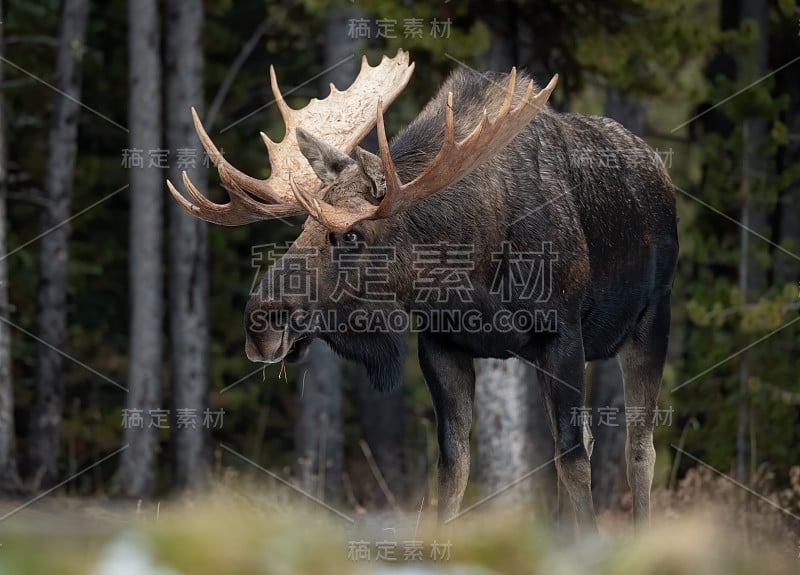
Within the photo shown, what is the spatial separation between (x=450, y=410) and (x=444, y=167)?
3.74ft

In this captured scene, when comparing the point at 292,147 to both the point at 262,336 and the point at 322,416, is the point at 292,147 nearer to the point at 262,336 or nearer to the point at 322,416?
the point at 262,336

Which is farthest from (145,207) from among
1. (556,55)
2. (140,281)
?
(556,55)

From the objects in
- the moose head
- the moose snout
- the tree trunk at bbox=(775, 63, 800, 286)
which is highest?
the tree trunk at bbox=(775, 63, 800, 286)

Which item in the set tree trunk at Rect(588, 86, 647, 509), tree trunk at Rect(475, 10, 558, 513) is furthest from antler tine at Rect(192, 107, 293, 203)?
tree trunk at Rect(588, 86, 647, 509)

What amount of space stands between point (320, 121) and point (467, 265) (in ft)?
3.90

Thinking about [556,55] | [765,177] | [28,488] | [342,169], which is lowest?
[28,488]

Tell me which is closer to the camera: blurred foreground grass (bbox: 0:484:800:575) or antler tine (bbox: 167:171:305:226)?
blurred foreground grass (bbox: 0:484:800:575)

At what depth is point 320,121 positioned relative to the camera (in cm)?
670

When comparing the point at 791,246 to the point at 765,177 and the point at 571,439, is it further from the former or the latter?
the point at 571,439

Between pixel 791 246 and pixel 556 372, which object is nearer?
pixel 556 372

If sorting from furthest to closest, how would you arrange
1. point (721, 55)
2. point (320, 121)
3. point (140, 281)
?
point (140, 281), point (721, 55), point (320, 121)

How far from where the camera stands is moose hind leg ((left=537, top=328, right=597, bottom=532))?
608 cm

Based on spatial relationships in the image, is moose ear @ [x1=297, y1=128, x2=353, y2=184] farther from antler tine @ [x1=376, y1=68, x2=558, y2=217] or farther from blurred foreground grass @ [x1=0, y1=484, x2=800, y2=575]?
blurred foreground grass @ [x1=0, y1=484, x2=800, y2=575]

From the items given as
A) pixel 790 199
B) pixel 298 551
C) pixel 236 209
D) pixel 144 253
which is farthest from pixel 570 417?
pixel 144 253
